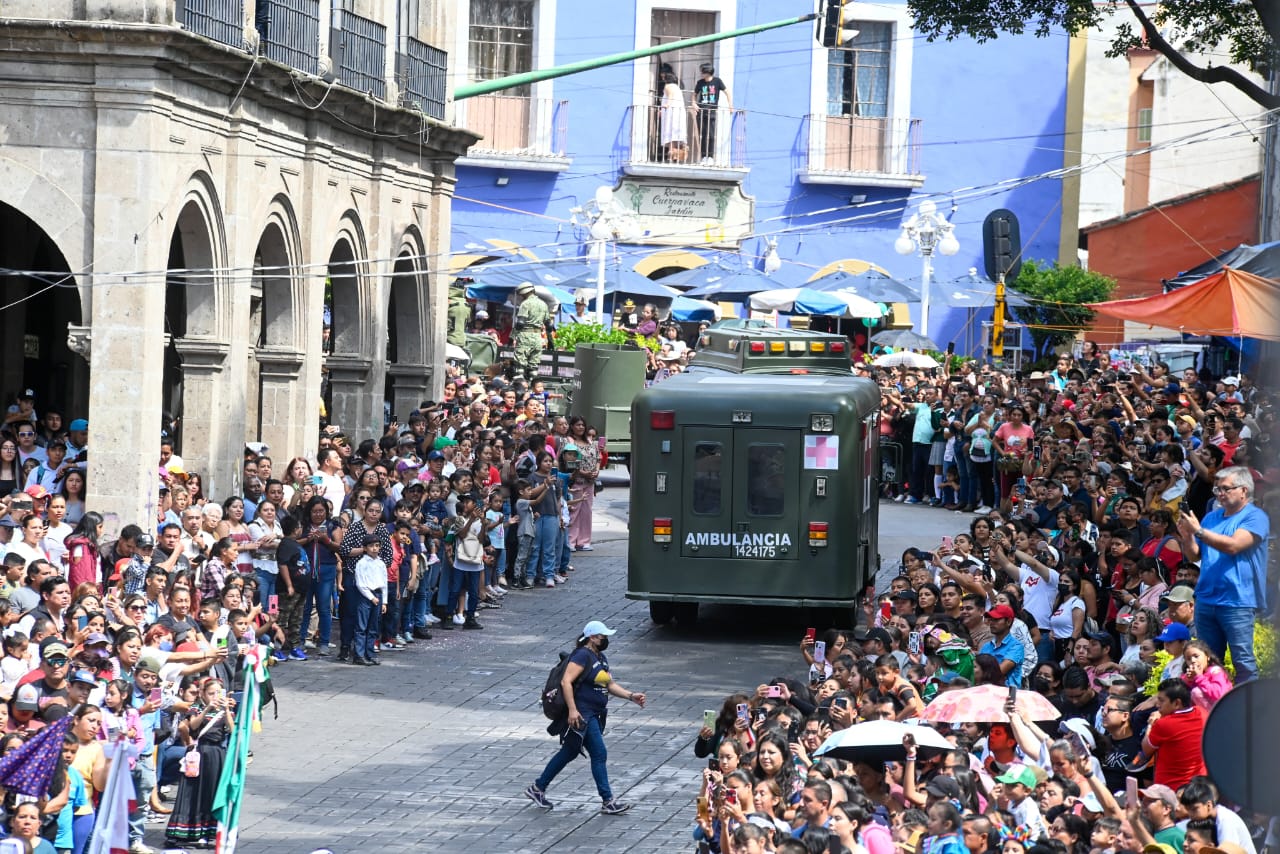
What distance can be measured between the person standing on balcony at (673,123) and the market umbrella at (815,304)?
7.28 m

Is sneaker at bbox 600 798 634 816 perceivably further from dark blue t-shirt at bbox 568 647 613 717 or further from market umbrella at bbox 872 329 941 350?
market umbrella at bbox 872 329 941 350

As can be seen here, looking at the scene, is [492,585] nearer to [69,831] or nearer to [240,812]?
[240,812]

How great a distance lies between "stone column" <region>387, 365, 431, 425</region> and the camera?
98.0 feet

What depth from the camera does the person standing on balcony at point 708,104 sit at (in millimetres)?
44156

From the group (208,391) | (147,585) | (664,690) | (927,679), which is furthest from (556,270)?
(927,679)

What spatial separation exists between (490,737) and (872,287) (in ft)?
79.4

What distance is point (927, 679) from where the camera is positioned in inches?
508

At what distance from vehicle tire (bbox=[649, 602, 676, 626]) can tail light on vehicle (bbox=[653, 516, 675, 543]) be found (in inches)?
55.2

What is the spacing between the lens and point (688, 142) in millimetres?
44781

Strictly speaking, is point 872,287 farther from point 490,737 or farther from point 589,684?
point 589,684

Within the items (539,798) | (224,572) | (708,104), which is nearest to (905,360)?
(708,104)

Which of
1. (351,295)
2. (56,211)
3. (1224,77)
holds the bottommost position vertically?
(351,295)

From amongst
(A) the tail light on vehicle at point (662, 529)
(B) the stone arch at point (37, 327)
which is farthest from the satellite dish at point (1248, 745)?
(B) the stone arch at point (37, 327)

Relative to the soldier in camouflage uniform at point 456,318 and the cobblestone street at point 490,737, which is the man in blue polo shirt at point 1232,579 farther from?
the soldier in camouflage uniform at point 456,318
